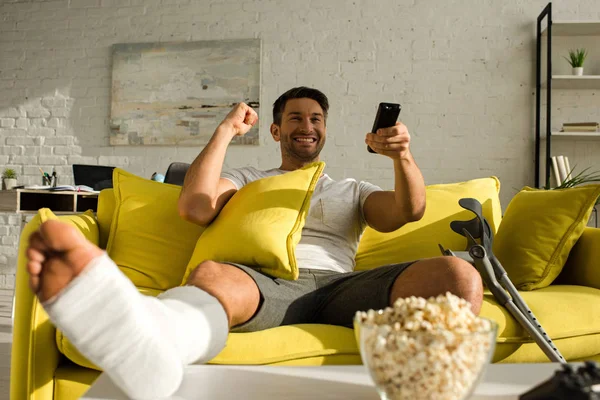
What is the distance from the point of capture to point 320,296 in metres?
1.57

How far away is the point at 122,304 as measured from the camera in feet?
2.23

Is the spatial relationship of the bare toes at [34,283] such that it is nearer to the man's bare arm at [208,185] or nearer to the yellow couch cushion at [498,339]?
the yellow couch cushion at [498,339]

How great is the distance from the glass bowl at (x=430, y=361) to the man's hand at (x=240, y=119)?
52.0 inches

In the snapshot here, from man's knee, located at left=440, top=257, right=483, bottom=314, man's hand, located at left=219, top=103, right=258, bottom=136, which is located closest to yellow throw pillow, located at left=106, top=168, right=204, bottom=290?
man's hand, located at left=219, top=103, right=258, bottom=136

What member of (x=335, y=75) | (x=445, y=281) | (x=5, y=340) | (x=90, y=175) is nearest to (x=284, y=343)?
(x=445, y=281)

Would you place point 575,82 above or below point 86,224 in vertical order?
above

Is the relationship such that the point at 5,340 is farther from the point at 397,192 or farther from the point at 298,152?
the point at 397,192

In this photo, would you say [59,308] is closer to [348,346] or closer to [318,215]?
[348,346]

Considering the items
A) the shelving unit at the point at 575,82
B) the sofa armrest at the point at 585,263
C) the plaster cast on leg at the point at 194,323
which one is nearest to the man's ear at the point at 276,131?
Result: the sofa armrest at the point at 585,263

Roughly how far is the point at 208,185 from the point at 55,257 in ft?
3.50

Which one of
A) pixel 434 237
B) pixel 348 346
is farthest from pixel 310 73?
pixel 348 346

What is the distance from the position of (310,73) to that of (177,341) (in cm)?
391

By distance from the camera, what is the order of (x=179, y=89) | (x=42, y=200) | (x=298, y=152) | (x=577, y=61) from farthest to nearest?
1. (x=179, y=89)
2. (x=577, y=61)
3. (x=42, y=200)
4. (x=298, y=152)

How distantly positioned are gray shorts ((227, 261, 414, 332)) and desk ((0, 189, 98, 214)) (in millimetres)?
Result: 2242
